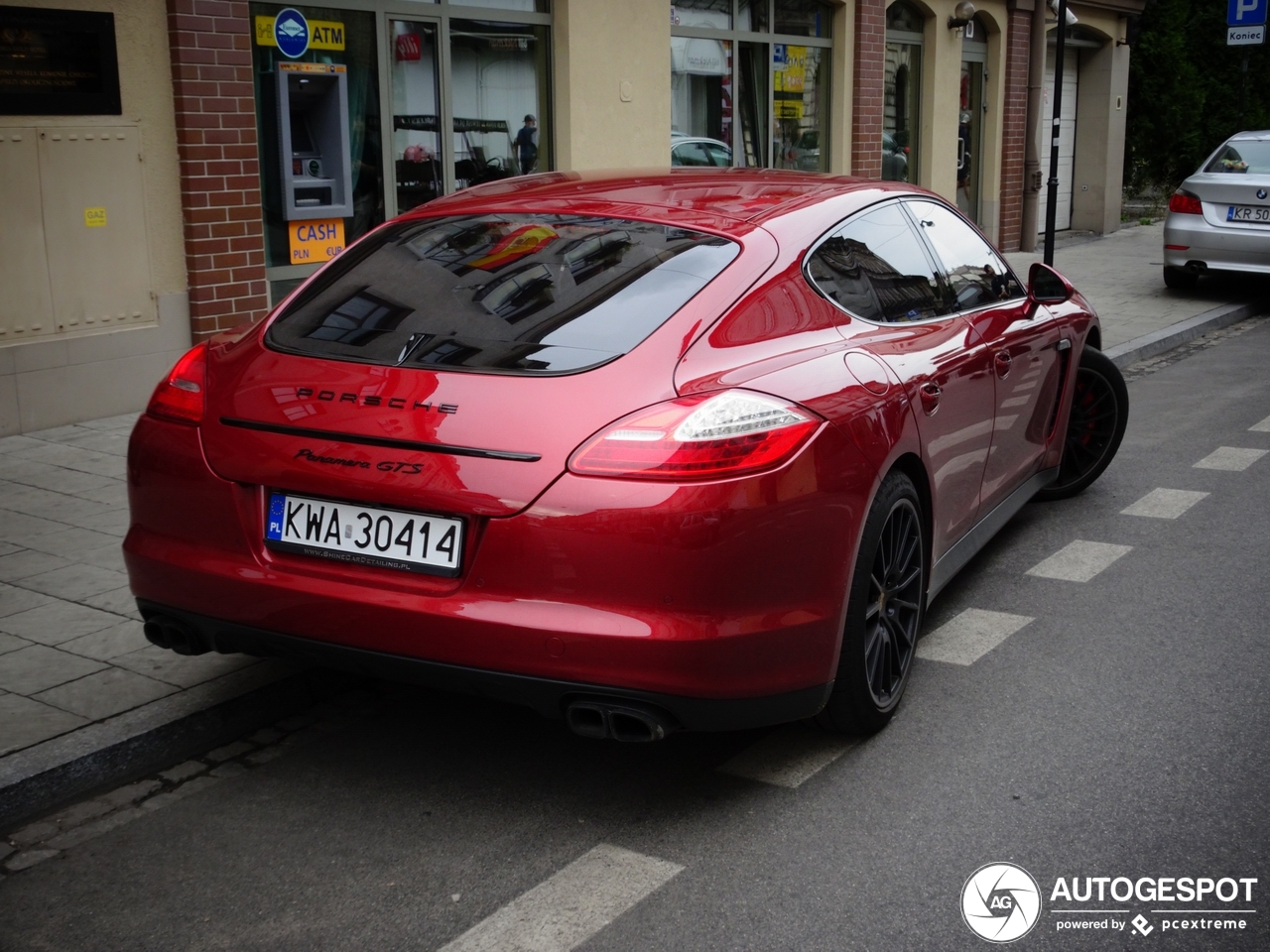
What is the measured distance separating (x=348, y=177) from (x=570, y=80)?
243 centimetres

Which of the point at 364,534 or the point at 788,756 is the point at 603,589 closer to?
the point at 364,534

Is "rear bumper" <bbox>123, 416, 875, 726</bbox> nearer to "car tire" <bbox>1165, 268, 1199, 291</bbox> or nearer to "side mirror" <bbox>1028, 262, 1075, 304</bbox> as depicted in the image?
"side mirror" <bbox>1028, 262, 1075, 304</bbox>

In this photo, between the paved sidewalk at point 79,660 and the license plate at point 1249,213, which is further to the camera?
the license plate at point 1249,213

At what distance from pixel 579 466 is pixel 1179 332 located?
396 inches

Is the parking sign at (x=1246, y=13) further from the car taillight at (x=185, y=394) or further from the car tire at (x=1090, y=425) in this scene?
the car taillight at (x=185, y=394)

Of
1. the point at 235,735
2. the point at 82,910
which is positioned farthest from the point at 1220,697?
the point at 82,910

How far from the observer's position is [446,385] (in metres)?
3.36

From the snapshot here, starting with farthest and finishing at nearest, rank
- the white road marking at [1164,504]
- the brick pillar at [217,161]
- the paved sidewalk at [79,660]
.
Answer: the brick pillar at [217,161], the white road marking at [1164,504], the paved sidewalk at [79,660]

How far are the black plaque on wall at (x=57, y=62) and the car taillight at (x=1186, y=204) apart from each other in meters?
10.2

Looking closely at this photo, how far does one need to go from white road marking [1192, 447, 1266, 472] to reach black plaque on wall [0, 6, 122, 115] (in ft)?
20.3

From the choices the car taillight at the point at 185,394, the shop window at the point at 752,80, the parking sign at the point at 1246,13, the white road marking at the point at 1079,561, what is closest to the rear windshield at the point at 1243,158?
the shop window at the point at 752,80

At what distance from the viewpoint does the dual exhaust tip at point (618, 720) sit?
3219 millimetres

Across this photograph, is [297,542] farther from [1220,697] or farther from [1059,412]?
[1059,412]

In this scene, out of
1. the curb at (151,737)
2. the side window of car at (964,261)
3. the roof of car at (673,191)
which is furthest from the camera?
the side window of car at (964,261)
